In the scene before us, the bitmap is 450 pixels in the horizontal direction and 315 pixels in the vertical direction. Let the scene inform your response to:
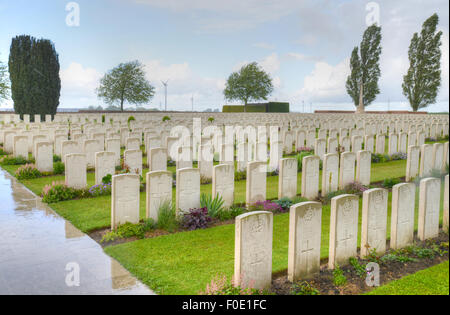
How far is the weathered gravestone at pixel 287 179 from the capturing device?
8413 mm

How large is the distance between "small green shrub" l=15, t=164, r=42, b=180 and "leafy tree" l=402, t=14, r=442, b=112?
37314 mm

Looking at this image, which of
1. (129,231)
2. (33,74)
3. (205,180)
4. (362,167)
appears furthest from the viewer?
(33,74)

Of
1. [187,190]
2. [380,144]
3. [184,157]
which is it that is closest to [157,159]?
[184,157]

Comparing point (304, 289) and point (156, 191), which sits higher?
point (156, 191)

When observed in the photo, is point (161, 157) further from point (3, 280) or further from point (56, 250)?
point (3, 280)

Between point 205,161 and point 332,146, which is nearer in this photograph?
point 205,161

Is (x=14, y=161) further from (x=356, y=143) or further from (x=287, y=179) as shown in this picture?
(x=356, y=143)

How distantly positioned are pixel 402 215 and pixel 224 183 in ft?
10.8

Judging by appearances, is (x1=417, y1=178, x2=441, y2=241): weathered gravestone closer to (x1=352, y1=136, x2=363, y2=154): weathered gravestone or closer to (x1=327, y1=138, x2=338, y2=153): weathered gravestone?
(x1=327, y1=138, x2=338, y2=153): weathered gravestone

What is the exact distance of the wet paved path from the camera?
4211mm

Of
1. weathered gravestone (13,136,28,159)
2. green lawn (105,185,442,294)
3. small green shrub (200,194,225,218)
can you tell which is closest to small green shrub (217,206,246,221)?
small green shrub (200,194,225,218)

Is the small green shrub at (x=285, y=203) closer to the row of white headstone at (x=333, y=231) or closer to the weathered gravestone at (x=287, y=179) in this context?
the weathered gravestone at (x=287, y=179)

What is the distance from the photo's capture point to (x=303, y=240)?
458 cm

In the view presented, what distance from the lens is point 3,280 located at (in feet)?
14.2
